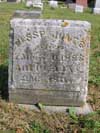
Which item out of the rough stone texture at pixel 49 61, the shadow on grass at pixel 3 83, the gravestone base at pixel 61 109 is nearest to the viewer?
the rough stone texture at pixel 49 61

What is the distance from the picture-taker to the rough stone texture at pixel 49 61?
524 centimetres

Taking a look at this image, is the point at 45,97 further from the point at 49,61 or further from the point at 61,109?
the point at 49,61

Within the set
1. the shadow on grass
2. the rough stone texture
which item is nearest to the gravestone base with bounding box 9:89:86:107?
the rough stone texture

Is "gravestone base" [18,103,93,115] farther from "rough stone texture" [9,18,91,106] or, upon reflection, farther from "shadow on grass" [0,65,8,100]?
"shadow on grass" [0,65,8,100]

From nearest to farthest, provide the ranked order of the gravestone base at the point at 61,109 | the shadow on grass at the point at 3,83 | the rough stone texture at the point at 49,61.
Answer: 1. the rough stone texture at the point at 49,61
2. the gravestone base at the point at 61,109
3. the shadow on grass at the point at 3,83

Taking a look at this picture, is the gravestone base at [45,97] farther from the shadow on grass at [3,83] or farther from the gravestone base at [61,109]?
the shadow on grass at [3,83]

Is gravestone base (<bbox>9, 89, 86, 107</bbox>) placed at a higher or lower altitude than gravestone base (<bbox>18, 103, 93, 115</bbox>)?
higher

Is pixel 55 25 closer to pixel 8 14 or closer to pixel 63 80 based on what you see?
pixel 63 80

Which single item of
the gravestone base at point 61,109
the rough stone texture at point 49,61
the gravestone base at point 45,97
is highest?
the rough stone texture at point 49,61

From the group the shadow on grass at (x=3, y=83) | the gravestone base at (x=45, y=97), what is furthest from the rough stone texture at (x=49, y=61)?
the shadow on grass at (x=3, y=83)

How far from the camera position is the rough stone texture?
524cm

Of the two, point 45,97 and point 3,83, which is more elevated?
point 45,97

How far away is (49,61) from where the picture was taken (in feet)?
17.7

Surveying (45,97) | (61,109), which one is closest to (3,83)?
(45,97)
